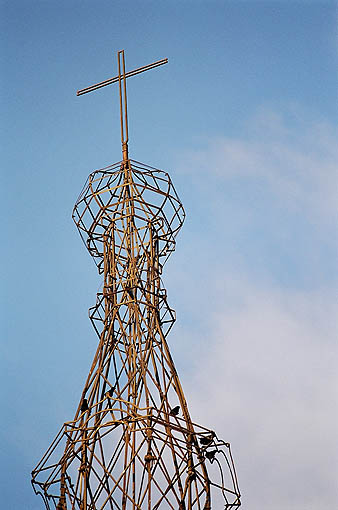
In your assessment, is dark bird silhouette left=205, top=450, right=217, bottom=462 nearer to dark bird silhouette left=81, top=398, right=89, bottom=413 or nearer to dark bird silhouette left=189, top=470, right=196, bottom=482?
dark bird silhouette left=189, top=470, right=196, bottom=482

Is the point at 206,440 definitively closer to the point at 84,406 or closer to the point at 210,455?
the point at 210,455

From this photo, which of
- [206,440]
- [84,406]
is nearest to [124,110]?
[84,406]

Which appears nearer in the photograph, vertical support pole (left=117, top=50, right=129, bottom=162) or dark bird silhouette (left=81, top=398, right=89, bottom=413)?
dark bird silhouette (left=81, top=398, right=89, bottom=413)

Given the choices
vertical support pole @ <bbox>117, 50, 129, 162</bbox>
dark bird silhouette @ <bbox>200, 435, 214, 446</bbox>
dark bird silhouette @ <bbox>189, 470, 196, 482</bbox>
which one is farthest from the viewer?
vertical support pole @ <bbox>117, 50, 129, 162</bbox>

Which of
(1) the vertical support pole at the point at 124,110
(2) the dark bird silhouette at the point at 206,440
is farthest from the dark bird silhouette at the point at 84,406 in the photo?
(1) the vertical support pole at the point at 124,110

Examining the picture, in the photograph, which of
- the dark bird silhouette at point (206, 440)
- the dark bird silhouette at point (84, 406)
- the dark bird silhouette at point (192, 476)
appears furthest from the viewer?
the dark bird silhouette at point (84, 406)

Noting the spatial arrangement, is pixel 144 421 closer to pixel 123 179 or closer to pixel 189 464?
pixel 189 464

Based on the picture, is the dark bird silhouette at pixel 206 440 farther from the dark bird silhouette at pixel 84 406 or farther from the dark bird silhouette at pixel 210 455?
the dark bird silhouette at pixel 84 406

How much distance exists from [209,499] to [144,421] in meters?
0.67

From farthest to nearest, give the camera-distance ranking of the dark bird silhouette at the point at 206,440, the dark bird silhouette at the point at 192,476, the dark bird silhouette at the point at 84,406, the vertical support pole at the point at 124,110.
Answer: the vertical support pole at the point at 124,110, the dark bird silhouette at the point at 84,406, the dark bird silhouette at the point at 206,440, the dark bird silhouette at the point at 192,476

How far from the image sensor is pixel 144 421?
5.16 meters

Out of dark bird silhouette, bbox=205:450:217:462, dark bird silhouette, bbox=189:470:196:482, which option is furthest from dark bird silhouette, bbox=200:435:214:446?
dark bird silhouette, bbox=189:470:196:482

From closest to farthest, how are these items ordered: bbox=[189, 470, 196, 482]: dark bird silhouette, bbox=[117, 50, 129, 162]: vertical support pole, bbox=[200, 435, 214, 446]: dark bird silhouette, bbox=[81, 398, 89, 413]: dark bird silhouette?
bbox=[189, 470, 196, 482]: dark bird silhouette
bbox=[200, 435, 214, 446]: dark bird silhouette
bbox=[81, 398, 89, 413]: dark bird silhouette
bbox=[117, 50, 129, 162]: vertical support pole

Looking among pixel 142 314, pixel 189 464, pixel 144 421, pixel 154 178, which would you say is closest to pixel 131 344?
pixel 142 314
